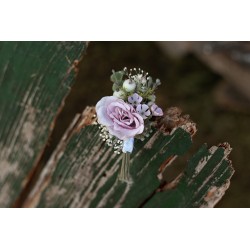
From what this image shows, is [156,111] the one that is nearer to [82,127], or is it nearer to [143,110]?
[143,110]

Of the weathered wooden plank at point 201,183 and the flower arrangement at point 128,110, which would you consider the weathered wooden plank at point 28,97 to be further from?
the weathered wooden plank at point 201,183

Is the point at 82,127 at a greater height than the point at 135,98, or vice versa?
the point at 135,98

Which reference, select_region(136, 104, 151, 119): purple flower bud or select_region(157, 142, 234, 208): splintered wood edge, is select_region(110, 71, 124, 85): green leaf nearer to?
select_region(136, 104, 151, 119): purple flower bud

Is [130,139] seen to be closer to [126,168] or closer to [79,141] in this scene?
[126,168]

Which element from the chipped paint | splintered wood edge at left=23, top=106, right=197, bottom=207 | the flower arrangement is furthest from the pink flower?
the chipped paint

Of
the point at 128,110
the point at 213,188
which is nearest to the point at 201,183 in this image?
the point at 213,188

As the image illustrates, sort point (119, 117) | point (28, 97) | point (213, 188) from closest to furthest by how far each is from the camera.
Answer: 1. point (119, 117)
2. point (213, 188)
3. point (28, 97)
